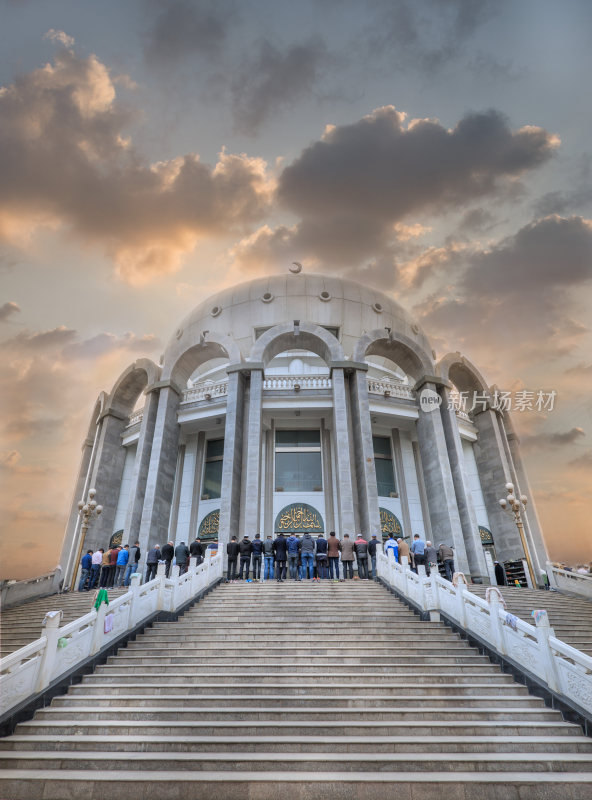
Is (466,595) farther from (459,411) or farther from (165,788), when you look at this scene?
(459,411)

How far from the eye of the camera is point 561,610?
36.8 ft

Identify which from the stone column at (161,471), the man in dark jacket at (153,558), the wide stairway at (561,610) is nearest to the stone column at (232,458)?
the stone column at (161,471)

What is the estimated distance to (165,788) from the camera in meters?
4.40

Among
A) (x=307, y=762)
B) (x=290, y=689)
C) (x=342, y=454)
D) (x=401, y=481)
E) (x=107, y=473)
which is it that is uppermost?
(x=107, y=473)

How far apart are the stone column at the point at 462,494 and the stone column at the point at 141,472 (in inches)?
510

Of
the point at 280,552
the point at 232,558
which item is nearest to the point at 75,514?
the point at 232,558

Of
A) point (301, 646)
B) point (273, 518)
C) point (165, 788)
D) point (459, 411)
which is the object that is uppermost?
point (459, 411)

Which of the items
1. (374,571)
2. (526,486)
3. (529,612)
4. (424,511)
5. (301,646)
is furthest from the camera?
(526,486)

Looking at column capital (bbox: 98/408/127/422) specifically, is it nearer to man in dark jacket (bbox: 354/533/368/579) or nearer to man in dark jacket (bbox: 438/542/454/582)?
man in dark jacket (bbox: 354/533/368/579)

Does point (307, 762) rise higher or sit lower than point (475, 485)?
lower

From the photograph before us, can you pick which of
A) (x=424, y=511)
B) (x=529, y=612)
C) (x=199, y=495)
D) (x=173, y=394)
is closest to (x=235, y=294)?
(x=173, y=394)

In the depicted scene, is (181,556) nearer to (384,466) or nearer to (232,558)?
(232,558)

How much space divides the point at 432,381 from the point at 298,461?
7192 millimetres

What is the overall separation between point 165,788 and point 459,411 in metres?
21.4
